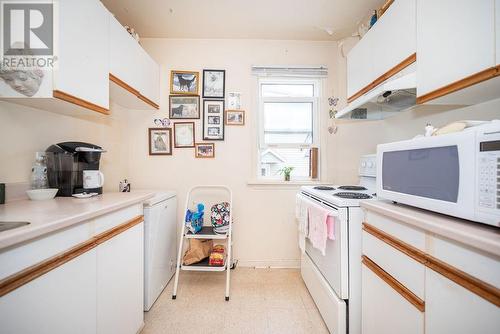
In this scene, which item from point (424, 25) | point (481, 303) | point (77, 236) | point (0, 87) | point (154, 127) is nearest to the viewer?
point (481, 303)

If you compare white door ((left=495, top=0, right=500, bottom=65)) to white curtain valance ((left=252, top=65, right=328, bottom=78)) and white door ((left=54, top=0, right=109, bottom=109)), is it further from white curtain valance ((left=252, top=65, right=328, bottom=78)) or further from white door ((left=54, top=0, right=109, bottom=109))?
white door ((left=54, top=0, right=109, bottom=109))

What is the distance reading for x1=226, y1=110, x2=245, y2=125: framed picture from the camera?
232 cm

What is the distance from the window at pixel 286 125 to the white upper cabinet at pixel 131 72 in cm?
113

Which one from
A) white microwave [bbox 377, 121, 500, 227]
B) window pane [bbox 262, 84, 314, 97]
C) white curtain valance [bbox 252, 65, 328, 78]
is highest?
white curtain valance [bbox 252, 65, 328, 78]

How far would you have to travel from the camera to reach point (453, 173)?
760 mm

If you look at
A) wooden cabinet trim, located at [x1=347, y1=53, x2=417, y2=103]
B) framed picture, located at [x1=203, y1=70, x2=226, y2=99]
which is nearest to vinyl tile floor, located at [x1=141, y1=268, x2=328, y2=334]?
wooden cabinet trim, located at [x1=347, y1=53, x2=417, y2=103]

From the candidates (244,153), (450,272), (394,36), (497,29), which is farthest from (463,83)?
(244,153)

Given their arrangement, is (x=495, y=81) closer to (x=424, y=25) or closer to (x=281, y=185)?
(x=424, y=25)

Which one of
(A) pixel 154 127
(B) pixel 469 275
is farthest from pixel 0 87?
(B) pixel 469 275

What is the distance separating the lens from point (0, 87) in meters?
1.03

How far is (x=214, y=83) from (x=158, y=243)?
1.67 m

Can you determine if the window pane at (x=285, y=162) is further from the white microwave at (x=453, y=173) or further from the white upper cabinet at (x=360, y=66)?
the white microwave at (x=453, y=173)

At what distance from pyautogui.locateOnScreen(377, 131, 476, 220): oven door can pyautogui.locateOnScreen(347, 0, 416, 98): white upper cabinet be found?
0.68m

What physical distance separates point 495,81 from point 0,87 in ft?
7.44
